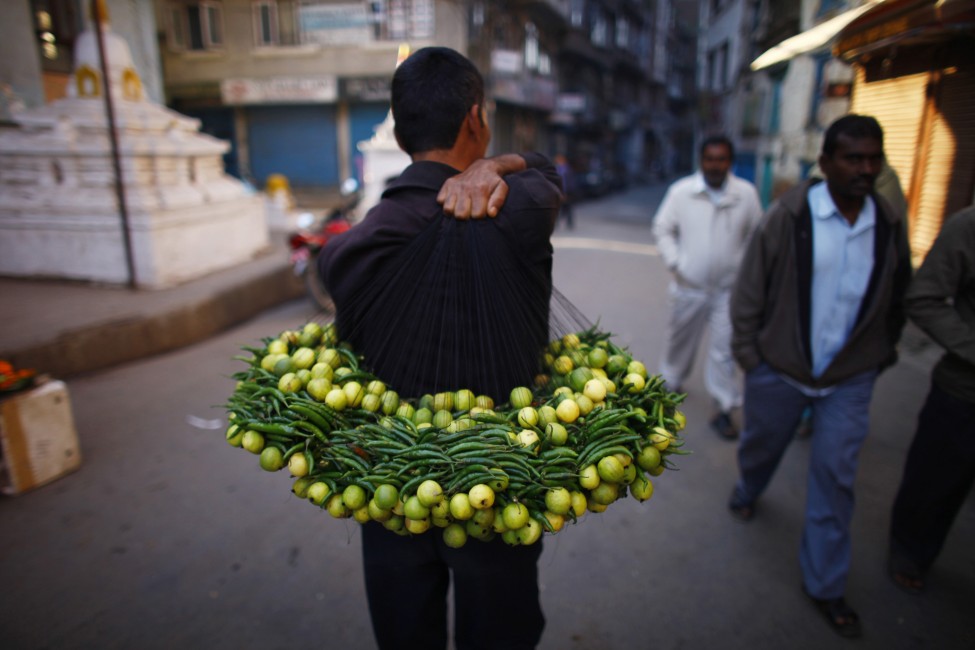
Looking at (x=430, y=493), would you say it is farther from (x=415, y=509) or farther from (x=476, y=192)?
(x=476, y=192)

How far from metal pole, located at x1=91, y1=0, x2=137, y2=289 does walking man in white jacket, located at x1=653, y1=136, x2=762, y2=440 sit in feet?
16.8

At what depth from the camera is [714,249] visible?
13.9 feet

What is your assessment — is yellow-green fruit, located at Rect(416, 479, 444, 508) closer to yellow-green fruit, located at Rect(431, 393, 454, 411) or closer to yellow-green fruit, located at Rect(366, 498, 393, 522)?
yellow-green fruit, located at Rect(366, 498, 393, 522)

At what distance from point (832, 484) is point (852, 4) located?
785 centimetres

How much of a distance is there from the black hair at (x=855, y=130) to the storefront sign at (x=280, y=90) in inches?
735

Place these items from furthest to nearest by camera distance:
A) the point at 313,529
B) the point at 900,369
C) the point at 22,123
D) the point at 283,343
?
the point at 22,123 → the point at 900,369 → the point at 313,529 → the point at 283,343

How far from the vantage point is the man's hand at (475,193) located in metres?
1.44

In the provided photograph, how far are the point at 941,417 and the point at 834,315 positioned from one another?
1.92 ft

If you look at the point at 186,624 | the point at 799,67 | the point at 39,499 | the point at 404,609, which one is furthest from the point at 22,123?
the point at 799,67

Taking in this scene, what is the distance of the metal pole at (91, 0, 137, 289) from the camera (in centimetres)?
580

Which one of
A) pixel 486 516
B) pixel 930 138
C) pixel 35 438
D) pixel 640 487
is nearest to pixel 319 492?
pixel 486 516

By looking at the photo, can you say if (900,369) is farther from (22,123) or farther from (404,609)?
(22,123)

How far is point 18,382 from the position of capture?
133 inches

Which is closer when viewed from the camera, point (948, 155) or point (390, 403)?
point (390, 403)
